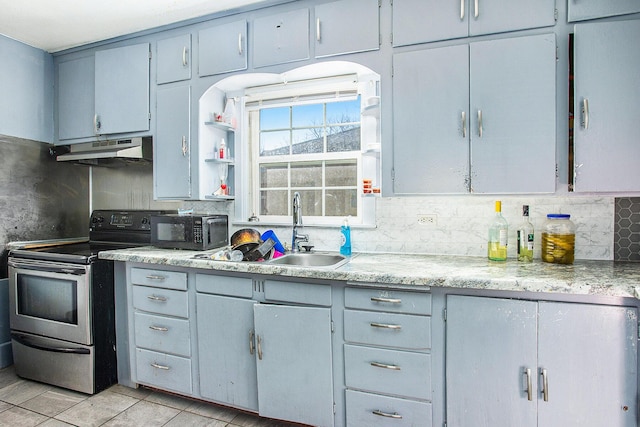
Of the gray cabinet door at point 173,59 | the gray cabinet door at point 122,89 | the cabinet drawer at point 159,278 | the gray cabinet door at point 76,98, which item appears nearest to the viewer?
the cabinet drawer at point 159,278

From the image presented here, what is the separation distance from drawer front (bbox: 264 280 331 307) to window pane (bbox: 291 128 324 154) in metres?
1.22

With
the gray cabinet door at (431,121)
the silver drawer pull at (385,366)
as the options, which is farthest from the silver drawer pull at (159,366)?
the gray cabinet door at (431,121)

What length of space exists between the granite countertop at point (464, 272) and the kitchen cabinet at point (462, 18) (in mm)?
1269

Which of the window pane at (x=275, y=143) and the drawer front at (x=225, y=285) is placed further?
the window pane at (x=275, y=143)

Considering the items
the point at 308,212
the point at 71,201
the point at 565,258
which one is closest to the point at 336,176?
the point at 308,212

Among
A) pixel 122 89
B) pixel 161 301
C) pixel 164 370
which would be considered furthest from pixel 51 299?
pixel 122 89

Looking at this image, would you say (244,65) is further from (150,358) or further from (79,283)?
(150,358)

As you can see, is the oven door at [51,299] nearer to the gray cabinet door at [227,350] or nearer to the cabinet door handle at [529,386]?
the gray cabinet door at [227,350]

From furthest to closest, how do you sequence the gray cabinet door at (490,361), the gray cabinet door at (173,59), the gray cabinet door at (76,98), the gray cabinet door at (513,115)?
the gray cabinet door at (76,98)
the gray cabinet door at (173,59)
the gray cabinet door at (513,115)
the gray cabinet door at (490,361)

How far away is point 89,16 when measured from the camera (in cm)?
254

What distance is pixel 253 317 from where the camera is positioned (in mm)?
2014

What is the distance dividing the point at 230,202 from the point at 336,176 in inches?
35.7

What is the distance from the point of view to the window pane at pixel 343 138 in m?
2.63

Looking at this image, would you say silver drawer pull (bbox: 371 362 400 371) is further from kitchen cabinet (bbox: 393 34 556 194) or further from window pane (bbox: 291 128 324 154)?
window pane (bbox: 291 128 324 154)
